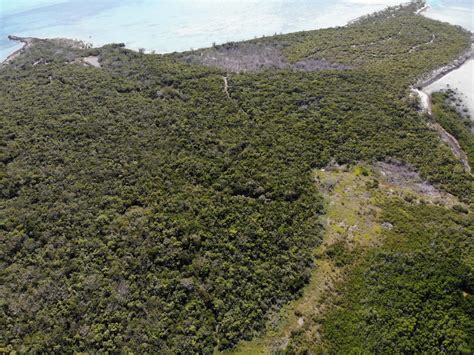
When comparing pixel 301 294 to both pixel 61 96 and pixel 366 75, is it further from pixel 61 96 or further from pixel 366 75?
pixel 61 96

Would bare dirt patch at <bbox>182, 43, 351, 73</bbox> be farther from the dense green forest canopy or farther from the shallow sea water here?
the shallow sea water

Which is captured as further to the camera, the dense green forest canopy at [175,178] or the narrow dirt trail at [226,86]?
the narrow dirt trail at [226,86]

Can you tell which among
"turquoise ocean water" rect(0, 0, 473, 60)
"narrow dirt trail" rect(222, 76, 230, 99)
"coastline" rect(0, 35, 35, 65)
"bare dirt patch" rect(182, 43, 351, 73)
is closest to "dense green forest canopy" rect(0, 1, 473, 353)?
"narrow dirt trail" rect(222, 76, 230, 99)

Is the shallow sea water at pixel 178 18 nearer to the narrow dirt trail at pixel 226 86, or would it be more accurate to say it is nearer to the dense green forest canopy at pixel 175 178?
the dense green forest canopy at pixel 175 178

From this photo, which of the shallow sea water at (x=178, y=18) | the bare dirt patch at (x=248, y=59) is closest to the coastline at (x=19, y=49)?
the shallow sea water at (x=178, y=18)

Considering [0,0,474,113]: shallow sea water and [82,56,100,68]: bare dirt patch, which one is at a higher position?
[0,0,474,113]: shallow sea water

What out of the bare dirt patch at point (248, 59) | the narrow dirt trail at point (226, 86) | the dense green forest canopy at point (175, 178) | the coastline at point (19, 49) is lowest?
the dense green forest canopy at point (175, 178)

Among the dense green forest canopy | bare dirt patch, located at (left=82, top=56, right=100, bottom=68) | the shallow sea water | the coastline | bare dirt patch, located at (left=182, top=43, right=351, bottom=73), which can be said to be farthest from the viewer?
the shallow sea water

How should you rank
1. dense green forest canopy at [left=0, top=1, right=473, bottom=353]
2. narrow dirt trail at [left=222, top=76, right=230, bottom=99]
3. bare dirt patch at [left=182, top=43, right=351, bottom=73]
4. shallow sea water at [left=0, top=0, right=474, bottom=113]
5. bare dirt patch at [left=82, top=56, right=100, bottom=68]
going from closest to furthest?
dense green forest canopy at [left=0, top=1, right=473, bottom=353] → narrow dirt trail at [left=222, top=76, right=230, bottom=99] → bare dirt patch at [left=182, top=43, right=351, bottom=73] → bare dirt patch at [left=82, top=56, right=100, bottom=68] → shallow sea water at [left=0, top=0, right=474, bottom=113]

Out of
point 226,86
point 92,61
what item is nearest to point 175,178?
point 226,86
